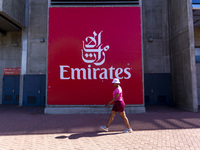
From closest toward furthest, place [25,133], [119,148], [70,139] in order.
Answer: [119,148] < [70,139] < [25,133]

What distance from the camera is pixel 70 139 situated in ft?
15.3

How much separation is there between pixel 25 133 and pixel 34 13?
435 inches

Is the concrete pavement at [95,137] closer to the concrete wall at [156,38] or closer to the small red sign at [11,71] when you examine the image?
the concrete wall at [156,38]

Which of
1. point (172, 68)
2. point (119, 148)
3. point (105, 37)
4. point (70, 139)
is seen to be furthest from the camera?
point (172, 68)

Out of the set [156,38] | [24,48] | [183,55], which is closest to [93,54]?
[183,55]

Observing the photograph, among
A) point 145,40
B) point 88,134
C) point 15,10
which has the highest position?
point 15,10

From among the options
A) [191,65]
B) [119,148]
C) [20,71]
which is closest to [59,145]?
[119,148]

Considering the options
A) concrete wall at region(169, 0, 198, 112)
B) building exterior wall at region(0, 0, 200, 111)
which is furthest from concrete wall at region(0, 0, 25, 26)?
concrete wall at region(169, 0, 198, 112)

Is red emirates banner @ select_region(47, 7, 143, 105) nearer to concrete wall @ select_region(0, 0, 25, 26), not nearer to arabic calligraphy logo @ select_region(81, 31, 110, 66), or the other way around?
arabic calligraphy logo @ select_region(81, 31, 110, 66)

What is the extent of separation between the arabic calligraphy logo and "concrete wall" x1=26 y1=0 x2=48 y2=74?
207 inches

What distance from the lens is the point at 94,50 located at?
9062 mm

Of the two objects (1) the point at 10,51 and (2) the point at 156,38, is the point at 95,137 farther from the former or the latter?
(1) the point at 10,51

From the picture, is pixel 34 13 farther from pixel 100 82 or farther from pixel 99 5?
pixel 100 82

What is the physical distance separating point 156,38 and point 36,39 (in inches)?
410
